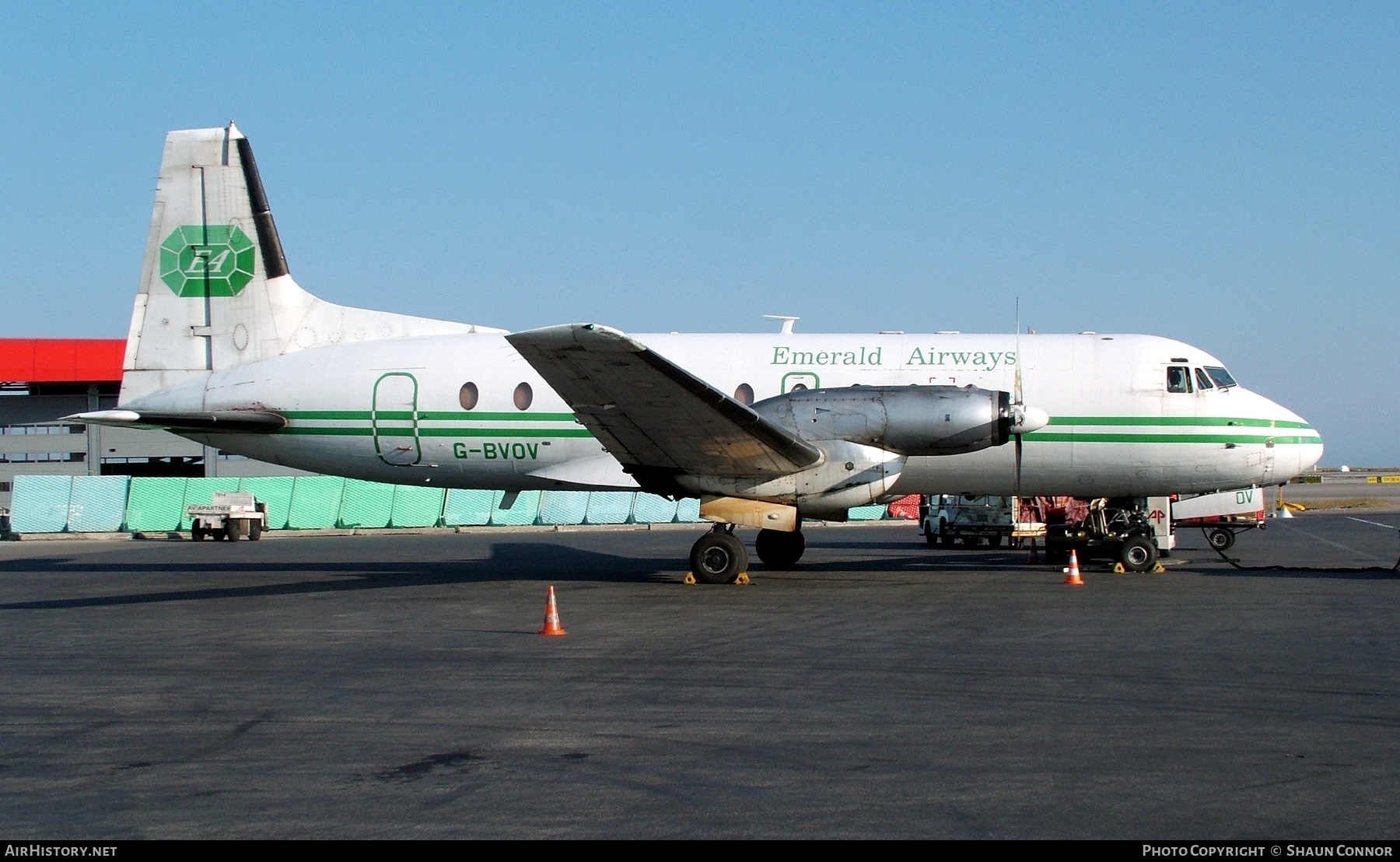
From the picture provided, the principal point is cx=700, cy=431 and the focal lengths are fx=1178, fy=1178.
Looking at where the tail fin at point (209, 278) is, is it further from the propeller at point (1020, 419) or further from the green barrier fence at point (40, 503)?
the green barrier fence at point (40, 503)

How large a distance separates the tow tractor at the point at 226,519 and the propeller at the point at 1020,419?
2377cm

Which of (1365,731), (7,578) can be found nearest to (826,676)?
(1365,731)

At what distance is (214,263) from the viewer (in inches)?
726

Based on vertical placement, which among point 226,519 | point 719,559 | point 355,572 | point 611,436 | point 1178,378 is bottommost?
point 355,572

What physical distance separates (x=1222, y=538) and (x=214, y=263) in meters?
21.7

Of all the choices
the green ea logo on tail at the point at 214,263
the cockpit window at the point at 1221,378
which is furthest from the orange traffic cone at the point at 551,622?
the cockpit window at the point at 1221,378

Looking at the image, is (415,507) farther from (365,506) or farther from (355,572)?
(355,572)

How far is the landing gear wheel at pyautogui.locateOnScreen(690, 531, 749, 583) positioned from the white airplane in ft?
0.10

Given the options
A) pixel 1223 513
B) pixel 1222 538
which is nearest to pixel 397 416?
pixel 1223 513

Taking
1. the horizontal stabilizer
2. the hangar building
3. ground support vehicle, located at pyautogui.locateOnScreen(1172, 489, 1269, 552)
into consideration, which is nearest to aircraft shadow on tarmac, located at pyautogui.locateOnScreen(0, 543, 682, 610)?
the horizontal stabilizer

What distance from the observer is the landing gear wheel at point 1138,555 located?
59.9 feet

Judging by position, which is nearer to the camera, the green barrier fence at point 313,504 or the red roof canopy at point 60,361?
the green barrier fence at point 313,504

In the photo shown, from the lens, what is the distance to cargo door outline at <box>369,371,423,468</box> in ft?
57.6

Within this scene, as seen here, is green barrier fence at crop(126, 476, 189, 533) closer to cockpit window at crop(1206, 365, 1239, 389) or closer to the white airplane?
the white airplane
